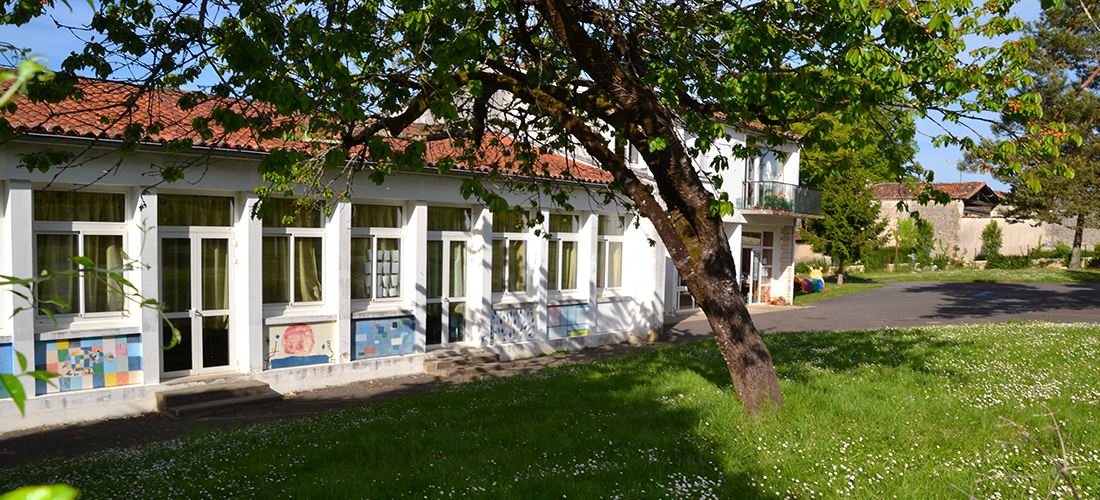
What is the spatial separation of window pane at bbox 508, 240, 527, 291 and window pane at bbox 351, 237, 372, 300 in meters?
3.03

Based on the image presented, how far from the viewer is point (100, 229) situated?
981cm

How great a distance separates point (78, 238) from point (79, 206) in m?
0.42

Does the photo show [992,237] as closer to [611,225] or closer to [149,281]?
[611,225]

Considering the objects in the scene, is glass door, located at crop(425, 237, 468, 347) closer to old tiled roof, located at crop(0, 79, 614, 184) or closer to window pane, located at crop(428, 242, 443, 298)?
window pane, located at crop(428, 242, 443, 298)

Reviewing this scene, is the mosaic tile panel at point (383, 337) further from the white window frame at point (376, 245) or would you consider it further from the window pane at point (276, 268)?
the window pane at point (276, 268)

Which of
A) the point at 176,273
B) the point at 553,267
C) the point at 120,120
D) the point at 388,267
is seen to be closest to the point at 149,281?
the point at 176,273

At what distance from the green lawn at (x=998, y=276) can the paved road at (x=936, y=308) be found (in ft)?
15.1

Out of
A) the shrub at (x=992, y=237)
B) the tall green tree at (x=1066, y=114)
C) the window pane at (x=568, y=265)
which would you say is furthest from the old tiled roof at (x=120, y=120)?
the shrub at (x=992, y=237)

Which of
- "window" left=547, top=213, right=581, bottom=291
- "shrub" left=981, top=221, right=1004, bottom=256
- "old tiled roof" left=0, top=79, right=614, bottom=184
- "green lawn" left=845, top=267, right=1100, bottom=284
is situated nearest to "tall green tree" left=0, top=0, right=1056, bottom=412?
"old tiled roof" left=0, top=79, right=614, bottom=184

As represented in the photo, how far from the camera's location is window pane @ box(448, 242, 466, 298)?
1394 cm

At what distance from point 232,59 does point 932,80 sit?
5.70 metres

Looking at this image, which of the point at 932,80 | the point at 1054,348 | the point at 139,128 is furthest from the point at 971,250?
the point at 139,128

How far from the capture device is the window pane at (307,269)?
11.9 metres

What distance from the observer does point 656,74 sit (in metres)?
7.75
